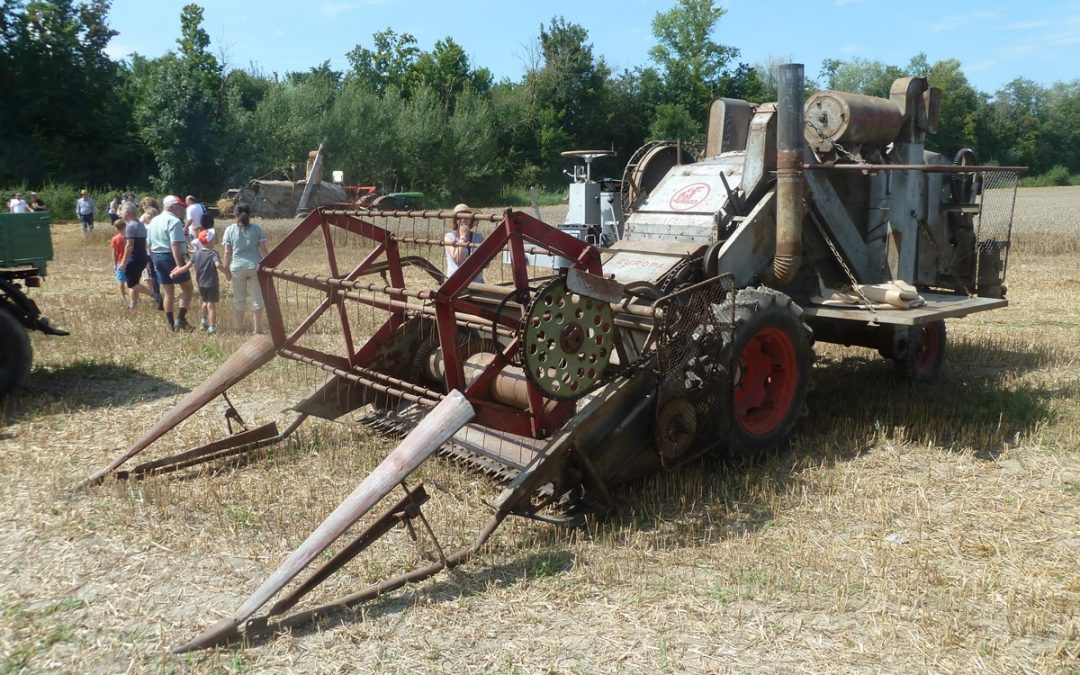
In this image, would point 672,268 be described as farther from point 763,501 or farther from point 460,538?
point 460,538

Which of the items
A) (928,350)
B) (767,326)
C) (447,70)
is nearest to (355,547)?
(767,326)

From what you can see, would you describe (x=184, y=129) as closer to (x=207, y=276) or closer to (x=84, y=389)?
(x=207, y=276)

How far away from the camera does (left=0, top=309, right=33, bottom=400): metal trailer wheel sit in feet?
23.7

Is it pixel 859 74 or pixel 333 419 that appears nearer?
pixel 333 419

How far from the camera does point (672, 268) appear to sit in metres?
5.91

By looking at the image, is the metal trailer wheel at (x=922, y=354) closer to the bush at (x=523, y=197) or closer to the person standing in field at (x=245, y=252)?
the person standing in field at (x=245, y=252)

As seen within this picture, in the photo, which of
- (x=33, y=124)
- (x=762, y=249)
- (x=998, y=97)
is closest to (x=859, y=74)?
(x=998, y=97)

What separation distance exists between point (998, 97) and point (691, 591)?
265 ft

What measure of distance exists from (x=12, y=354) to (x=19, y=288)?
2.07 ft

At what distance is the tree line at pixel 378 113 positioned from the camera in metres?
36.9

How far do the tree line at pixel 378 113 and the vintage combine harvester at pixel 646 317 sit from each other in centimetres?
3270

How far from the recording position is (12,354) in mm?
7266

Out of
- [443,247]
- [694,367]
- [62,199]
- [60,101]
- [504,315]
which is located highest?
[60,101]

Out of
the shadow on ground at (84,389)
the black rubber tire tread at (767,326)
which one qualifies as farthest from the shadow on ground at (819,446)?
the shadow on ground at (84,389)
